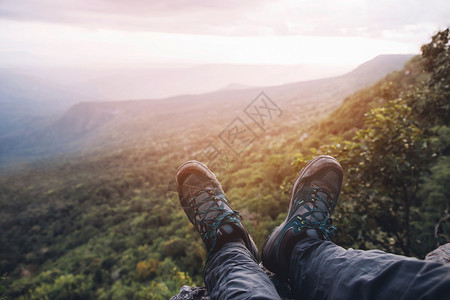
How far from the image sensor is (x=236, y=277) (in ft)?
3.96

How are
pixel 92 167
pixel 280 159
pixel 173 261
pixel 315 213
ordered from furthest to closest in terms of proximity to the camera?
pixel 92 167 → pixel 173 261 → pixel 280 159 → pixel 315 213

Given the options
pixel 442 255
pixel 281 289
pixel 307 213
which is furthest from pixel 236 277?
pixel 442 255

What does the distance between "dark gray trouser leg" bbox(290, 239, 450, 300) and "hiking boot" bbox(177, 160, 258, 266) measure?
514 millimetres

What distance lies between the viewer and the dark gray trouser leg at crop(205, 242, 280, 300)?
3.54 feet

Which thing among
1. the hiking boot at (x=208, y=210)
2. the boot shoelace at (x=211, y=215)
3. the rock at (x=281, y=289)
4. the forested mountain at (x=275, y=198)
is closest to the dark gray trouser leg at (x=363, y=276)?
the rock at (x=281, y=289)

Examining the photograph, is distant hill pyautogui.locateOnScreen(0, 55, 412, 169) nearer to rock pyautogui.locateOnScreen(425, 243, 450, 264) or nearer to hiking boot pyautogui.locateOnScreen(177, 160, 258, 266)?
hiking boot pyautogui.locateOnScreen(177, 160, 258, 266)

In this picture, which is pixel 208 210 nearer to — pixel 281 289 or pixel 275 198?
pixel 281 289

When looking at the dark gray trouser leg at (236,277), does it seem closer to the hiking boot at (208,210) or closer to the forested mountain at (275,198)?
the hiking boot at (208,210)

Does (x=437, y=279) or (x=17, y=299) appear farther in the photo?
(x=17, y=299)

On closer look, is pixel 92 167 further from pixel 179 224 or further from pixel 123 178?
pixel 179 224

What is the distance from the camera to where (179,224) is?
1219cm

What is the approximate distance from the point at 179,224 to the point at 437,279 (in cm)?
1236

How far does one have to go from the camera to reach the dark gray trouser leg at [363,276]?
83 cm

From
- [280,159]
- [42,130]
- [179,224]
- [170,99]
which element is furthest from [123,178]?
[42,130]
